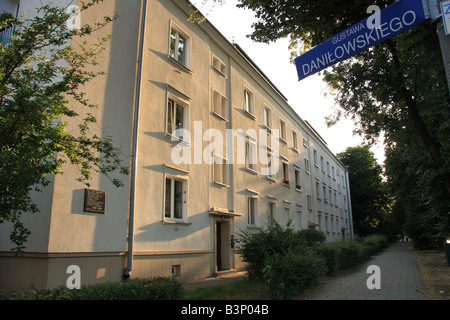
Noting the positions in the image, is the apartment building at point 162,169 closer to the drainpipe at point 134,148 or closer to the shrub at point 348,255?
the drainpipe at point 134,148

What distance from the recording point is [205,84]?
15.0 metres

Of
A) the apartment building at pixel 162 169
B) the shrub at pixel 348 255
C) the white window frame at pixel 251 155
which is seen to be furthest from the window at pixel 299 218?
the shrub at pixel 348 255

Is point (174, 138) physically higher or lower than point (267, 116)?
lower

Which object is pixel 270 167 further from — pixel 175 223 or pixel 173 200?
pixel 175 223

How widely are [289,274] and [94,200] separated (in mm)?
5487

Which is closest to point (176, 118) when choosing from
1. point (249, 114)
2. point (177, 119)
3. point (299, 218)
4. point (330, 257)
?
point (177, 119)

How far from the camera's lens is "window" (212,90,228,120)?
1602 centimetres

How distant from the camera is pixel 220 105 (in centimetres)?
1631

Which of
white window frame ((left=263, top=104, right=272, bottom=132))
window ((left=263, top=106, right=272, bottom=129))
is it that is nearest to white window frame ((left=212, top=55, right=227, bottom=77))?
white window frame ((left=263, top=104, right=272, bottom=132))
